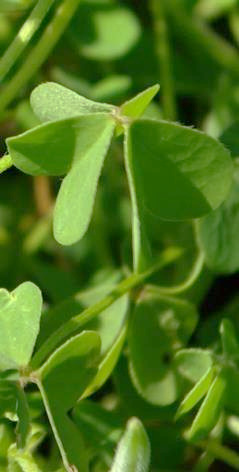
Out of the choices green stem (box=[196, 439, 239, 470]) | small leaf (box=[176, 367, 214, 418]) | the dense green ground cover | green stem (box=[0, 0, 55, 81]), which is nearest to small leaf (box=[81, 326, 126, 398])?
the dense green ground cover

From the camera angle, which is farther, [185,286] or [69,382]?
[185,286]

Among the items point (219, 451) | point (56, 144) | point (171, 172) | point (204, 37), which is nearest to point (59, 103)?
point (56, 144)

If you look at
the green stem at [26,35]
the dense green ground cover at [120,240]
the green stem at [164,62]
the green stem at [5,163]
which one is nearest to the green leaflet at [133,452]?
the dense green ground cover at [120,240]

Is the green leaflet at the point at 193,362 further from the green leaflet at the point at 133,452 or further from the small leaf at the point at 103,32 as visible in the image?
the small leaf at the point at 103,32

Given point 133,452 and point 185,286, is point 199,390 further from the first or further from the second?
point 185,286

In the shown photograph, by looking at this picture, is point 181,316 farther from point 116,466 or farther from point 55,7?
point 55,7

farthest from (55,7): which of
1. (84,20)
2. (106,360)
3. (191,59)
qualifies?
(106,360)
